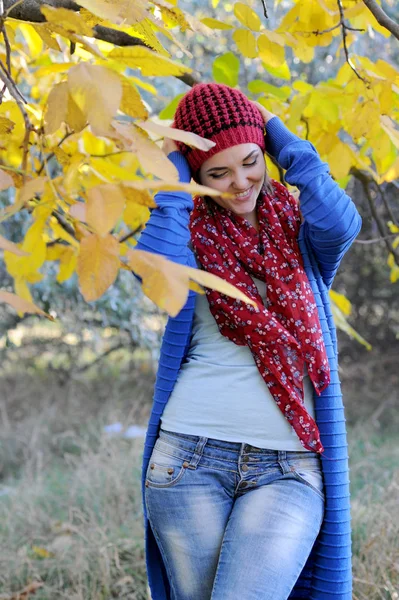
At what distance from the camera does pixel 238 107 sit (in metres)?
1.75

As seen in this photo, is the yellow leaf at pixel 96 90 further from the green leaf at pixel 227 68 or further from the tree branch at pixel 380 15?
the green leaf at pixel 227 68

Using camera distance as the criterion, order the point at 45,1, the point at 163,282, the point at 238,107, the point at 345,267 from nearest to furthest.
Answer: the point at 163,282
the point at 45,1
the point at 238,107
the point at 345,267

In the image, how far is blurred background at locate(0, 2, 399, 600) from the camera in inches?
117

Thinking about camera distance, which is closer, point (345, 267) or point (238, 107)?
point (238, 107)

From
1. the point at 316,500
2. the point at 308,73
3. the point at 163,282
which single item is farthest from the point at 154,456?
the point at 308,73

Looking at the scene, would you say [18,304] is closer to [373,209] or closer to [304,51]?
[304,51]

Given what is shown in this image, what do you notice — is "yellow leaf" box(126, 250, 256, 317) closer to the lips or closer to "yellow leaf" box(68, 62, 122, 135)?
"yellow leaf" box(68, 62, 122, 135)

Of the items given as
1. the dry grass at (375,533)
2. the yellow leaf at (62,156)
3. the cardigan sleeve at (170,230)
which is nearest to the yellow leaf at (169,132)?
the yellow leaf at (62,156)

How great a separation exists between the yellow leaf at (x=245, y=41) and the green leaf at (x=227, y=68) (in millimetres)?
141

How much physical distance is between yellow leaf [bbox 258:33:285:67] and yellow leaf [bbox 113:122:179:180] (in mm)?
916

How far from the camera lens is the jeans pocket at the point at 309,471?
5.43ft

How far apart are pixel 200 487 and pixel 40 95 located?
170cm

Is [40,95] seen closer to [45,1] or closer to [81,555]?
[45,1]

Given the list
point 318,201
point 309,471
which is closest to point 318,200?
point 318,201
